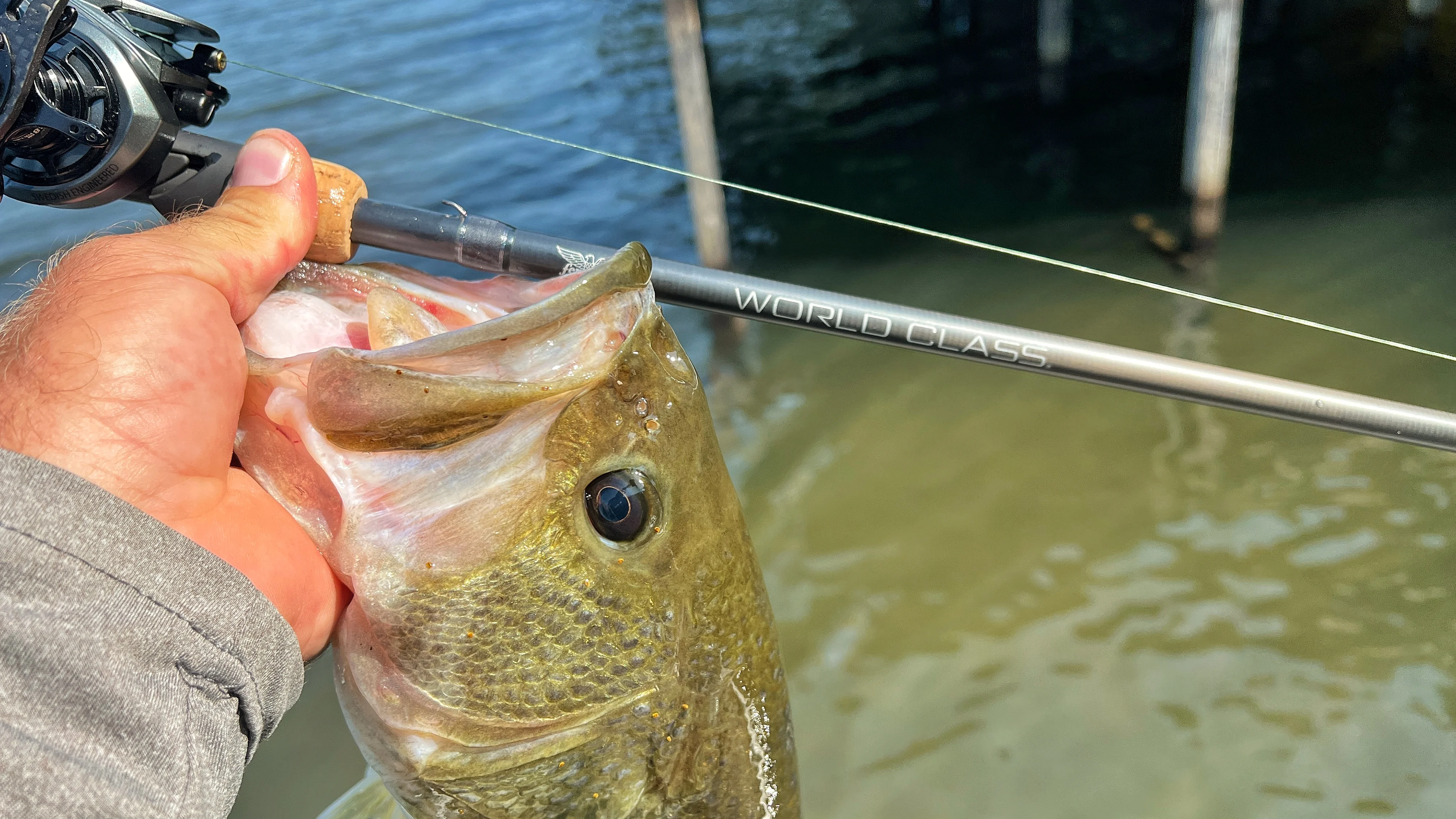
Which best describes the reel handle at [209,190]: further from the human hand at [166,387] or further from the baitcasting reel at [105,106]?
the human hand at [166,387]

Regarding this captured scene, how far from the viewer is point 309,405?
1.05 metres

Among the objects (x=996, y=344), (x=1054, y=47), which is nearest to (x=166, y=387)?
(x=996, y=344)

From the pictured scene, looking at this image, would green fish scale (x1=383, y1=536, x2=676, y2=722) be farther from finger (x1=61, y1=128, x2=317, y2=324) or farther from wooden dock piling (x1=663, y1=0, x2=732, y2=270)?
wooden dock piling (x1=663, y1=0, x2=732, y2=270)

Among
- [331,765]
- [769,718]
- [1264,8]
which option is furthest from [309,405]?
[1264,8]

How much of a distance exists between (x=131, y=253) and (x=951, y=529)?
3.63 metres

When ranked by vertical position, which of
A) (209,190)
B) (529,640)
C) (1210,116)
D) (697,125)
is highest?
(209,190)

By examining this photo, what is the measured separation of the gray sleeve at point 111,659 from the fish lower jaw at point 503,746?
317 mm

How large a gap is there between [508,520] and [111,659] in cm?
44

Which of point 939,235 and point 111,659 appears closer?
point 111,659

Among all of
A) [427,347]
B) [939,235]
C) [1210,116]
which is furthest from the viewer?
[1210,116]

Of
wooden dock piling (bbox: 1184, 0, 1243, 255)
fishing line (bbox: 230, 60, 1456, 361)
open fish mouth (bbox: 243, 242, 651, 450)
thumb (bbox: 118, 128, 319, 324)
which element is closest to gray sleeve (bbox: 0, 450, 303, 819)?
open fish mouth (bbox: 243, 242, 651, 450)

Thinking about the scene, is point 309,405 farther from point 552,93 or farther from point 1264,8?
point 1264,8

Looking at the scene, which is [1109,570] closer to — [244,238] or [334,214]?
[334,214]

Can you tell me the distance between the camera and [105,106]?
122 centimetres
